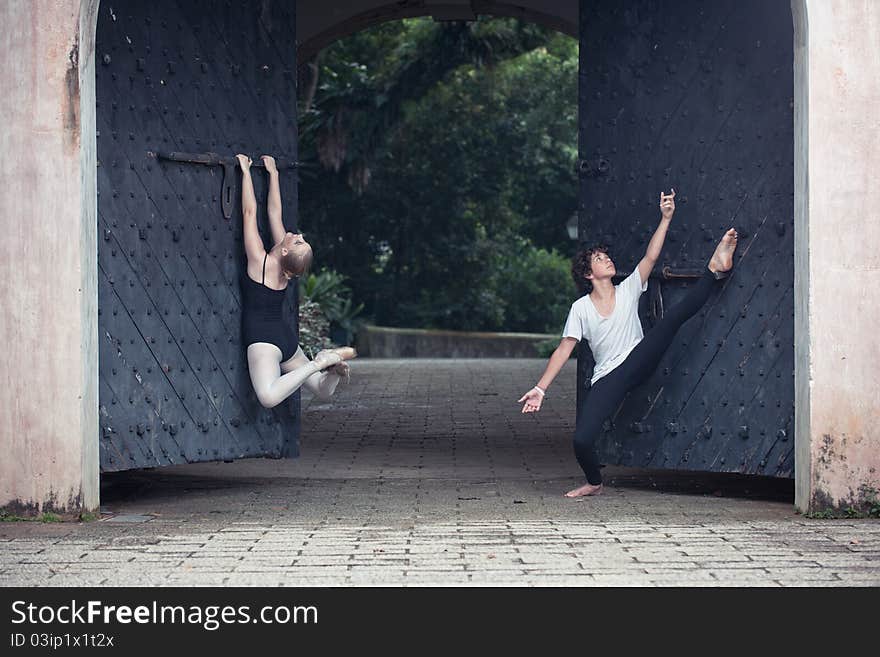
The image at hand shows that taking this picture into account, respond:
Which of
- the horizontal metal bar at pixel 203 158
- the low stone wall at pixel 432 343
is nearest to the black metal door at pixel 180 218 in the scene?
the horizontal metal bar at pixel 203 158

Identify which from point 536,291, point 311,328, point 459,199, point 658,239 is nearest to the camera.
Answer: point 658,239

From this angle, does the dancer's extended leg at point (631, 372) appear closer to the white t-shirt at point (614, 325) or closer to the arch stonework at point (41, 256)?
the white t-shirt at point (614, 325)

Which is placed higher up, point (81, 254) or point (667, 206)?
point (667, 206)

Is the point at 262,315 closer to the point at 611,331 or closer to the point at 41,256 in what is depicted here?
the point at 41,256

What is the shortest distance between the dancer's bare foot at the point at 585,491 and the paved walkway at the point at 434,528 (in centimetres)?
8

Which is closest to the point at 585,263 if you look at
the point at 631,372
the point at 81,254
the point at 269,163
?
the point at 631,372

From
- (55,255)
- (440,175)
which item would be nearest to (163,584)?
(55,255)

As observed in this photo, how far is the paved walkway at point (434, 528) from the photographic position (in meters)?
5.36

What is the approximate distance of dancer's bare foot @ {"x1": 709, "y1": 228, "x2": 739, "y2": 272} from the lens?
7680mm

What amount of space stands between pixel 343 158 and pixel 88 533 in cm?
1988

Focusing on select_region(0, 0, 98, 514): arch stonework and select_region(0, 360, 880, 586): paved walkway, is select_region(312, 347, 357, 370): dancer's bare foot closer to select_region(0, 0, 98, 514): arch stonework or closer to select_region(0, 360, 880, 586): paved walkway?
select_region(0, 360, 880, 586): paved walkway

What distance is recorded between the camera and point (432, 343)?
28734 mm

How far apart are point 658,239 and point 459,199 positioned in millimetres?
22692

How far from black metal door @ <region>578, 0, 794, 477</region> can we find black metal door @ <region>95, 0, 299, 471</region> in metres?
2.05
